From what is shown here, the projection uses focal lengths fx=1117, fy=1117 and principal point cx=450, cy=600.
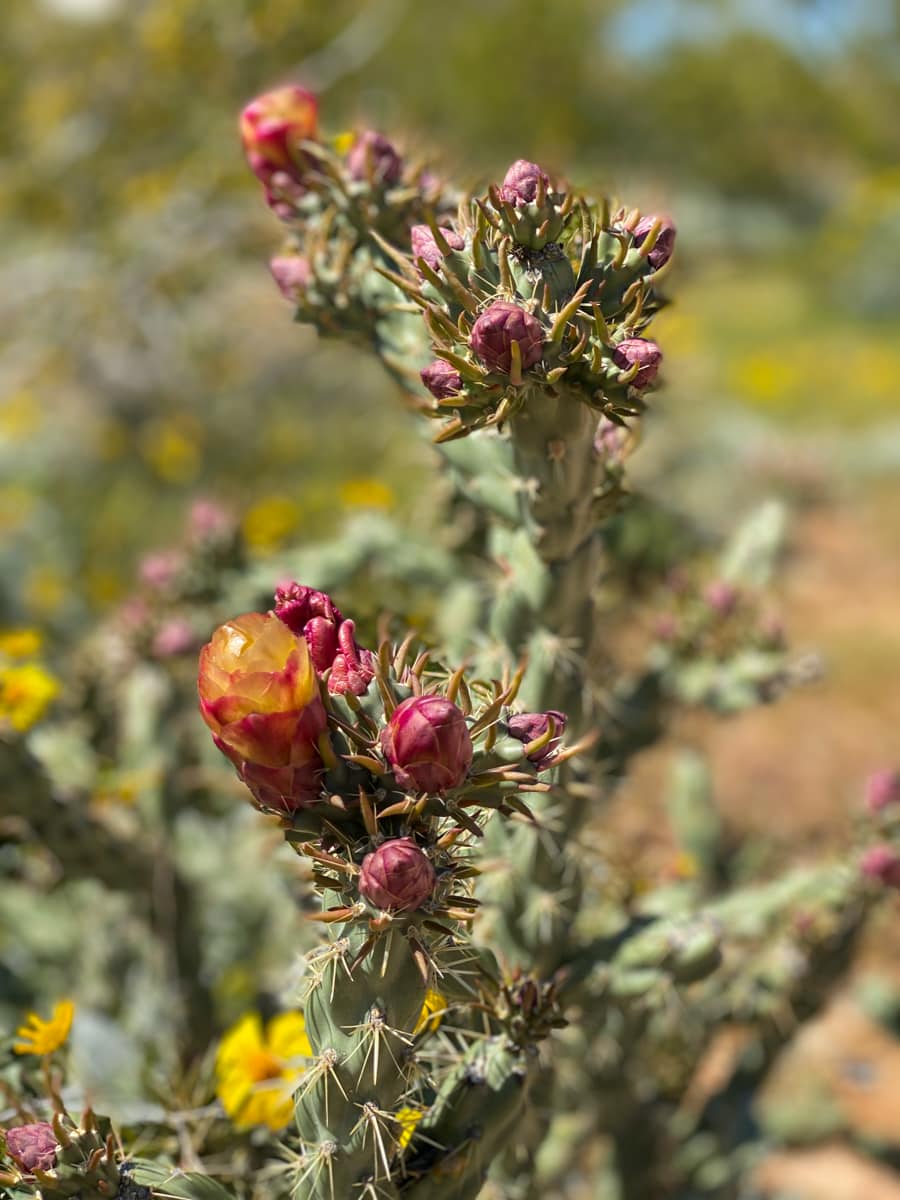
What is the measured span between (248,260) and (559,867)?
4850 mm

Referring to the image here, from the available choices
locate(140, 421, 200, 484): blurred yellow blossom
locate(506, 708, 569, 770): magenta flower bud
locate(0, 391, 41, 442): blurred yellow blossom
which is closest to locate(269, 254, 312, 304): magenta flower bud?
locate(506, 708, 569, 770): magenta flower bud

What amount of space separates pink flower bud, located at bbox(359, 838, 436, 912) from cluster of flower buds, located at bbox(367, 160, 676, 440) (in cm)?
39

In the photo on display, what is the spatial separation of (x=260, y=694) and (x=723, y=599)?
147cm

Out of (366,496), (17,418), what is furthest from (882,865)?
(17,418)

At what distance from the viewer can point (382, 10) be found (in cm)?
1221

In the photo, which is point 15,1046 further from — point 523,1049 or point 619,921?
point 619,921

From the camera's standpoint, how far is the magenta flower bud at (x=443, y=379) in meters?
1.07

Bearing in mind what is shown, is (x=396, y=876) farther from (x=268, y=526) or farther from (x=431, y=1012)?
(x=268, y=526)

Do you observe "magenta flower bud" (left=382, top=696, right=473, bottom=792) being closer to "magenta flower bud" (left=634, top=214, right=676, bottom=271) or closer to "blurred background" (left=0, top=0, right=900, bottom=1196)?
"magenta flower bud" (left=634, top=214, right=676, bottom=271)

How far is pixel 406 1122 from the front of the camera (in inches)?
46.7

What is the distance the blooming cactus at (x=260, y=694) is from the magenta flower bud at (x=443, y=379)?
321mm

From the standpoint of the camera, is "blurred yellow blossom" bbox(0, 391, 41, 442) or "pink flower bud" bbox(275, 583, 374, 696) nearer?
"pink flower bud" bbox(275, 583, 374, 696)

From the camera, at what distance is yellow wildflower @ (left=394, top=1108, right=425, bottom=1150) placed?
115cm

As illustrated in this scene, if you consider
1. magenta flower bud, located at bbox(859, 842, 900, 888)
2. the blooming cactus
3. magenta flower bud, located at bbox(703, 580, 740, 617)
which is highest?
magenta flower bud, located at bbox(703, 580, 740, 617)
